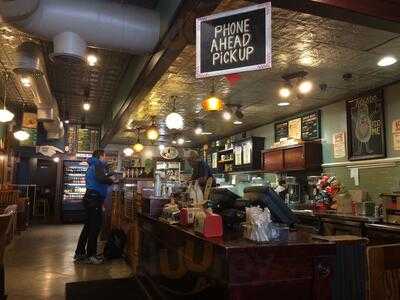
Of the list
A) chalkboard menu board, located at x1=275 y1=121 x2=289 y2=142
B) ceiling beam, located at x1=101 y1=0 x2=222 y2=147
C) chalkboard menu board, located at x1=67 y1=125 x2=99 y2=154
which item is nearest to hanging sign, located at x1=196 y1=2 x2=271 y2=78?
ceiling beam, located at x1=101 y1=0 x2=222 y2=147

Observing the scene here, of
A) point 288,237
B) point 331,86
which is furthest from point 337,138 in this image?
point 288,237

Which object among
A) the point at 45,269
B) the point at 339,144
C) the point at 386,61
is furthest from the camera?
the point at 339,144

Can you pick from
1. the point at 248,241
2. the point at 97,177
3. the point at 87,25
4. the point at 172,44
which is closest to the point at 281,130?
the point at 97,177

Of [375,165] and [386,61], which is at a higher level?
[386,61]

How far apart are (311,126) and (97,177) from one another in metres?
4.50

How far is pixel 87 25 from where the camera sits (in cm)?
370

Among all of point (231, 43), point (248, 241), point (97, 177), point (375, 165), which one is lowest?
point (248, 241)

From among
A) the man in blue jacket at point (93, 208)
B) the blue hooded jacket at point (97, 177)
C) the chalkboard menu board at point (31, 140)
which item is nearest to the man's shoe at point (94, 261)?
the man in blue jacket at point (93, 208)

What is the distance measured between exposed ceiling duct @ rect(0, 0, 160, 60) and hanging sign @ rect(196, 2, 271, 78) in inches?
37.9

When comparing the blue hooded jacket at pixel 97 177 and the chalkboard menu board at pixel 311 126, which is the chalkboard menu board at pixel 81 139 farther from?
the chalkboard menu board at pixel 311 126

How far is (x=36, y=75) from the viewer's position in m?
5.44

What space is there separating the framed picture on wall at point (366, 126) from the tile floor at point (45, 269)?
4.44m

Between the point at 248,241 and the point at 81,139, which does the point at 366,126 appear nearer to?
the point at 248,241

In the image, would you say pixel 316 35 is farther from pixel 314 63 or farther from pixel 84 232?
pixel 84 232
